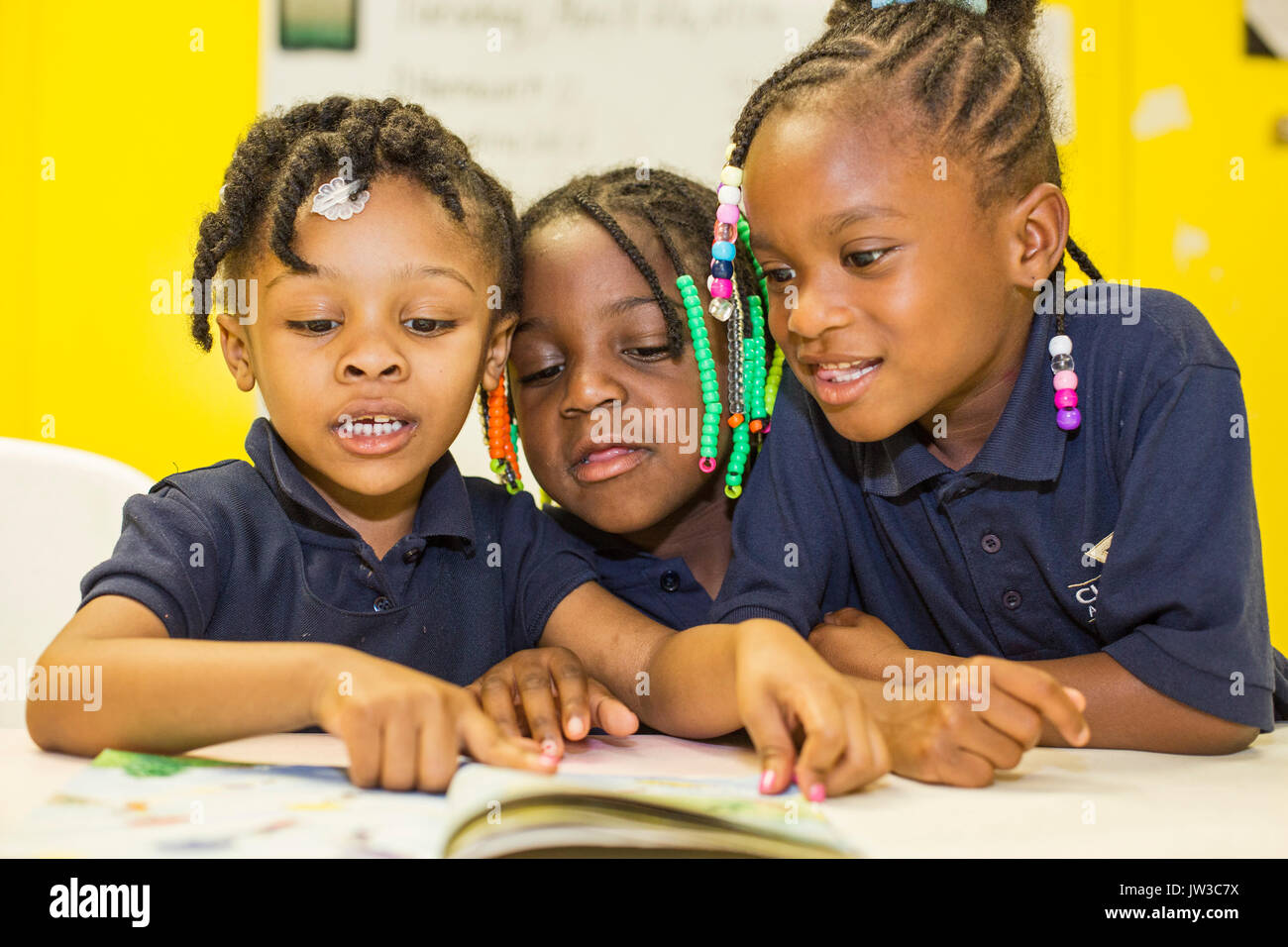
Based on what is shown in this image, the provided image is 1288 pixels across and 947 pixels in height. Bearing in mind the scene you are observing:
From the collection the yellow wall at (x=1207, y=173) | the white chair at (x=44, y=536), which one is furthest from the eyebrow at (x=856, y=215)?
the yellow wall at (x=1207, y=173)

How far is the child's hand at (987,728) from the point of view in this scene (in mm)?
713

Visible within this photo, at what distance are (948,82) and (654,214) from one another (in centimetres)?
42

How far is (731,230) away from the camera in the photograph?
3.69 feet

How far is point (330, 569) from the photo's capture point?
111 centimetres

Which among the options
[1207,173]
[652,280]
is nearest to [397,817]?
[652,280]

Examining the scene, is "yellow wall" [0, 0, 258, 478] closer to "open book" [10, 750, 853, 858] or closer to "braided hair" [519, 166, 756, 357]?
"braided hair" [519, 166, 756, 357]

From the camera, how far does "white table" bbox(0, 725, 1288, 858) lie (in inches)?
22.2

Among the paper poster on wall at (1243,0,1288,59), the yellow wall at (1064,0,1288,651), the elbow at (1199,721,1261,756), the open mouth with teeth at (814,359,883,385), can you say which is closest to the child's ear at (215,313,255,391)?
the open mouth with teeth at (814,359,883,385)

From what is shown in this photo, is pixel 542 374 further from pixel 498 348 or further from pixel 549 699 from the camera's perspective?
pixel 549 699

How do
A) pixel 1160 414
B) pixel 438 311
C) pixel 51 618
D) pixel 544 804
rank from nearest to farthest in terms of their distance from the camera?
pixel 544 804, pixel 1160 414, pixel 438 311, pixel 51 618
